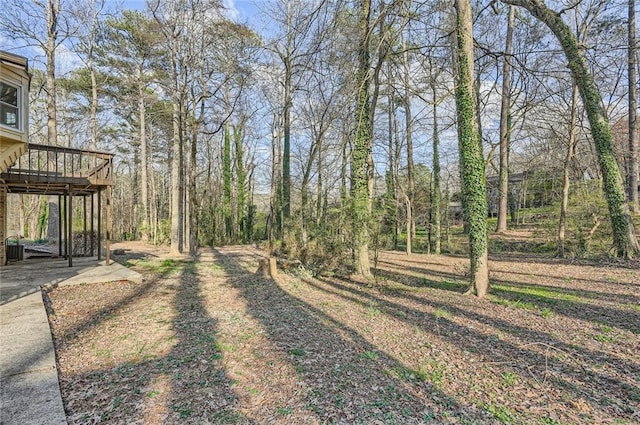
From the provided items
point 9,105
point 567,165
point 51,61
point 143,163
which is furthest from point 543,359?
point 143,163

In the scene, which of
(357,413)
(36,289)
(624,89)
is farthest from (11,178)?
(624,89)

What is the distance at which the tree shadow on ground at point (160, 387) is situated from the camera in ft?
8.73

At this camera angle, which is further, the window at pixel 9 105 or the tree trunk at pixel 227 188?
the tree trunk at pixel 227 188

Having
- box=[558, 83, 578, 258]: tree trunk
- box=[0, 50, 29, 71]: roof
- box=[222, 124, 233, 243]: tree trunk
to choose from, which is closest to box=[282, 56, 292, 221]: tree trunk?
box=[222, 124, 233, 243]: tree trunk

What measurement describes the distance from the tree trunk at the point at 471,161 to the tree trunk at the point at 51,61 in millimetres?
13295

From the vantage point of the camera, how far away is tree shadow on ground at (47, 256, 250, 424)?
2662 millimetres

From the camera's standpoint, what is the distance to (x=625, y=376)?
3.19 m

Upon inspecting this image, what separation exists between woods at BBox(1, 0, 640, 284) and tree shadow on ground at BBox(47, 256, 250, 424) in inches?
197

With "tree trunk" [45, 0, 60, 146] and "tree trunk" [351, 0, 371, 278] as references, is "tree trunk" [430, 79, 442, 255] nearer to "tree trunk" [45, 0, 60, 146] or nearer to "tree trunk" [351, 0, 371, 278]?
"tree trunk" [351, 0, 371, 278]

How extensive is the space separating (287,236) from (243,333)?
24.9ft

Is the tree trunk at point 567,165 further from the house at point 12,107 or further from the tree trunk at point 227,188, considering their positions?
the tree trunk at point 227,188

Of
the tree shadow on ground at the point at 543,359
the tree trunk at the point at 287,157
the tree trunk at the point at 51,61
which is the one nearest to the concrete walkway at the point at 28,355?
the tree shadow on ground at the point at 543,359

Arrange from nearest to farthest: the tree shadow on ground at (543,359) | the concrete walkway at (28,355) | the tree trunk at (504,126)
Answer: the concrete walkway at (28,355)
the tree shadow on ground at (543,359)
the tree trunk at (504,126)

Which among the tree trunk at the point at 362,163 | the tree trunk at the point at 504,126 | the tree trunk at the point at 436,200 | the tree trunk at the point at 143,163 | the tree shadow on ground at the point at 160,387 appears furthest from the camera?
the tree trunk at the point at 143,163
